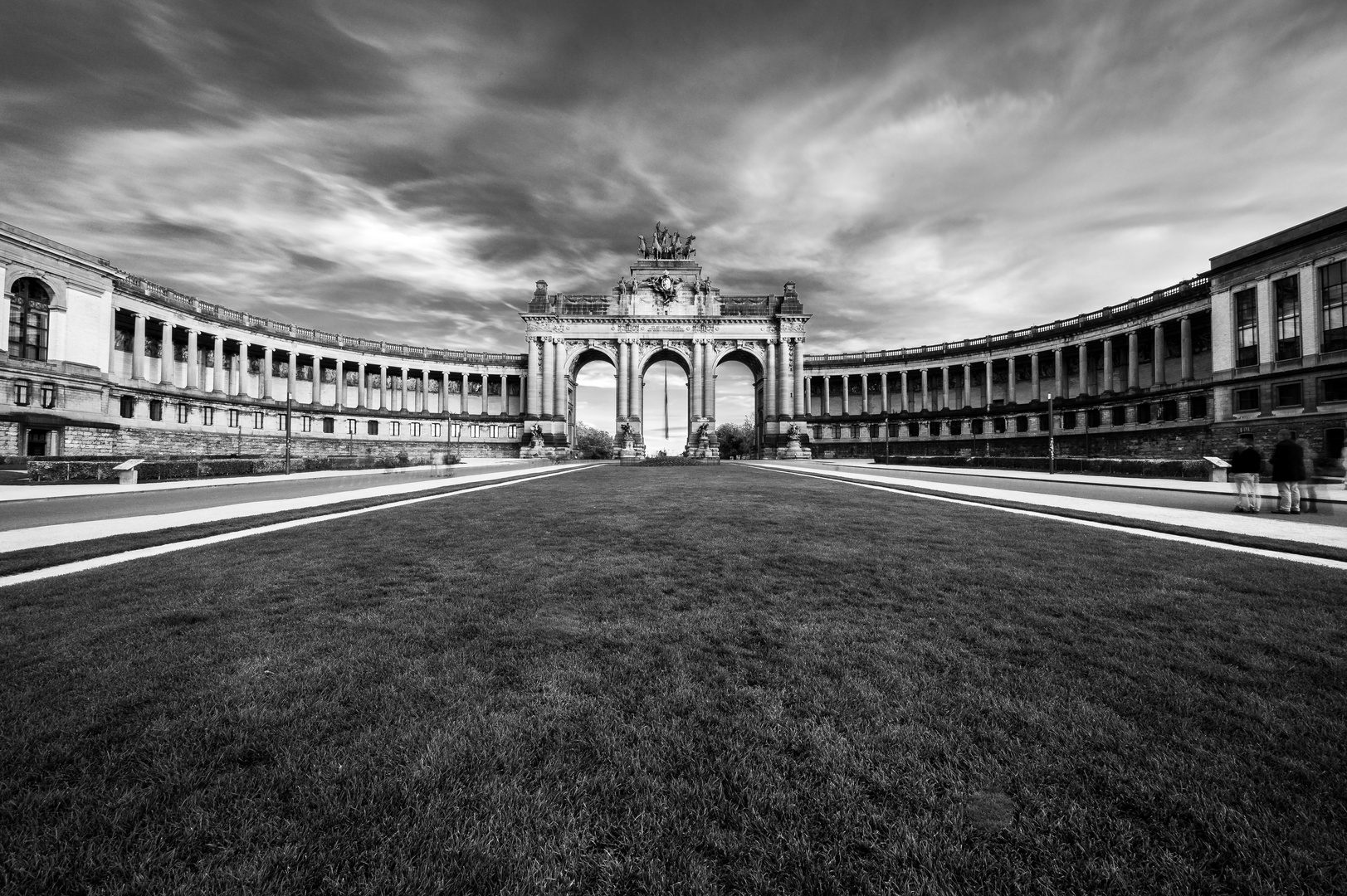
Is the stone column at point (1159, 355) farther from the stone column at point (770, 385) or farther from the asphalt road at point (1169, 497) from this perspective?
the stone column at point (770, 385)

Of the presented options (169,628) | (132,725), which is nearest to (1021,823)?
(132,725)

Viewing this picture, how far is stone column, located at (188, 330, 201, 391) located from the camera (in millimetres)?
49312

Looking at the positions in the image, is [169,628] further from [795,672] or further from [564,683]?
[795,672]

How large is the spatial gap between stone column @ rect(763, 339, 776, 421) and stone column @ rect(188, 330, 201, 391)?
61.6m

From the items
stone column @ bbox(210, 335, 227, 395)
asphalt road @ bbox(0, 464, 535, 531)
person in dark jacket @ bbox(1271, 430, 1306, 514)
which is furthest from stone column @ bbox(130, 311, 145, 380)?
person in dark jacket @ bbox(1271, 430, 1306, 514)

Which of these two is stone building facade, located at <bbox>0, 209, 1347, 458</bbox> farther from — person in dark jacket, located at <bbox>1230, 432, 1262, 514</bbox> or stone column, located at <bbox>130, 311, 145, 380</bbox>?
person in dark jacket, located at <bbox>1230, 432, 1262, 514</bbox>

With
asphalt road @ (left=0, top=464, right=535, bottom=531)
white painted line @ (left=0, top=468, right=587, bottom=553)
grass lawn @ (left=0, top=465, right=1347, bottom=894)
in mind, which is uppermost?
asphalt road @ (left=0, top=464, right=535, bottom=531)

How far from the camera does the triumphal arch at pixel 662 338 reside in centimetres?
6800

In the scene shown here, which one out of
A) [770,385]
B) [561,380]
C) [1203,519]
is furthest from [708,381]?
[1203,519]

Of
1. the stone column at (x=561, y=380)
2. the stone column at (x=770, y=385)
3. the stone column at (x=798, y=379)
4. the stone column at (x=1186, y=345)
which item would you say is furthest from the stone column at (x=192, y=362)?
the stone column at (x=1186, y=345)

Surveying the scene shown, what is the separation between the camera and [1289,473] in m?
11.9

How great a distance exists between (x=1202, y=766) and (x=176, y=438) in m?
62.8

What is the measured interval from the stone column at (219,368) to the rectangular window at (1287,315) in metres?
89.7

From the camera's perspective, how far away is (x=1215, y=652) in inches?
141
